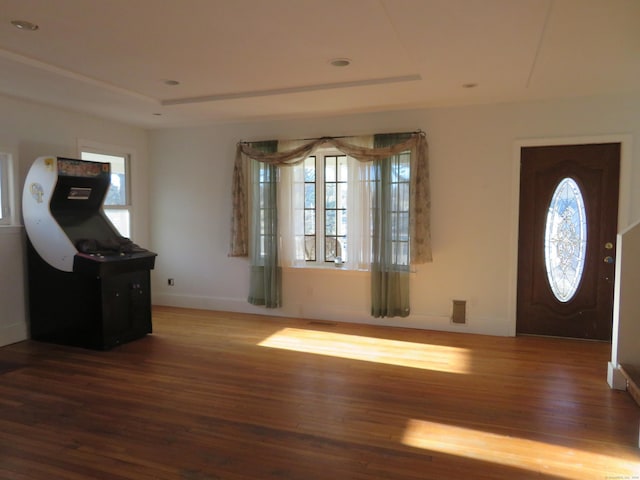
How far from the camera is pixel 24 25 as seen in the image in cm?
274

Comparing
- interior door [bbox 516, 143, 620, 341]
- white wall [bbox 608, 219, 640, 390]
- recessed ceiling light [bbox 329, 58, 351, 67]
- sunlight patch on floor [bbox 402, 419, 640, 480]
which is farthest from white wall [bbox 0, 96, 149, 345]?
white wall [bbox 608, 219, 640, 390]

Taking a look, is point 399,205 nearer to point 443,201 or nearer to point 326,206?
point 443,201

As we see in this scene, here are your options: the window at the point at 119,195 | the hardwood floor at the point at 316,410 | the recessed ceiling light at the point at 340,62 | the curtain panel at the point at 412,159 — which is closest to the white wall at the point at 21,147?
the hardwood floor at the point at 316,410

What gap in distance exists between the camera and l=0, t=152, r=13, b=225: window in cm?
442

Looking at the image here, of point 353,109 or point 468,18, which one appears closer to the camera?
point 468,18

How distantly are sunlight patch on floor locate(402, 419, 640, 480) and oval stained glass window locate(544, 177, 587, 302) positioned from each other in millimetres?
2484

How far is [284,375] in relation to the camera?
363 centimetres

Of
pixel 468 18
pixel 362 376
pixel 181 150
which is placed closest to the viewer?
pixel 468 18

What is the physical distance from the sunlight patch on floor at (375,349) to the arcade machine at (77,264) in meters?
1.51

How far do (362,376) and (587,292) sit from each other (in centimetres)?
269

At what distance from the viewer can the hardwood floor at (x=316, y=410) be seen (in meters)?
2.36

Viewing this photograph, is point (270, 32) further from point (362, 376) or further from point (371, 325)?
point (371, 325)

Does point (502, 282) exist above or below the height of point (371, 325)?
above

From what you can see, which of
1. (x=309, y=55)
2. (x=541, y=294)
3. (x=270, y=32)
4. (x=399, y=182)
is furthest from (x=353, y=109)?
(x=541, y=294)
